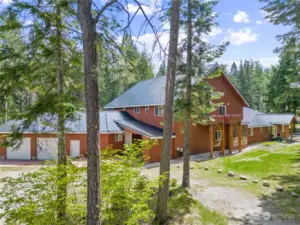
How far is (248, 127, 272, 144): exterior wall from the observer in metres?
26.2

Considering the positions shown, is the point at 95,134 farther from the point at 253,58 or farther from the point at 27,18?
the point at 253,58

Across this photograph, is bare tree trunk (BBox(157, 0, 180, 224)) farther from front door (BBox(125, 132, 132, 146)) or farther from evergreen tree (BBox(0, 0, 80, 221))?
front door (BBox(125, 132, 132, 146))

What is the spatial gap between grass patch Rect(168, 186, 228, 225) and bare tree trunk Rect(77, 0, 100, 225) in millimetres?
3993

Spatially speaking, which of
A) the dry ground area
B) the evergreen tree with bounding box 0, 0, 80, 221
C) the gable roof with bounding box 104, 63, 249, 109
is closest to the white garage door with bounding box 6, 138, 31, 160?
A: the gable roof with bounding box 104, 63, 249, 109

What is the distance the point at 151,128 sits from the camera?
780 inches

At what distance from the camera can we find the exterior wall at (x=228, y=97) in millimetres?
20489

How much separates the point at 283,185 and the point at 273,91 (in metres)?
33.3

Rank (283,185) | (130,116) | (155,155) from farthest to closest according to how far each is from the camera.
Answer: (130,116) < (155,155) < (283,185)

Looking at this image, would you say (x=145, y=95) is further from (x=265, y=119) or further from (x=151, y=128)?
(x=265, y=119)

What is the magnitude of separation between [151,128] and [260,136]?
1575cm

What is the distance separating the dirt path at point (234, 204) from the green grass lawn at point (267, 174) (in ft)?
1.90

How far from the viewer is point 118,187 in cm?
527

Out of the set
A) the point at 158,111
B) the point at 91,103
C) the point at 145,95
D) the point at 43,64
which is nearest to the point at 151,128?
the point at 158,111

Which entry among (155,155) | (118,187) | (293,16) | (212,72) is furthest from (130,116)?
(118,187)
